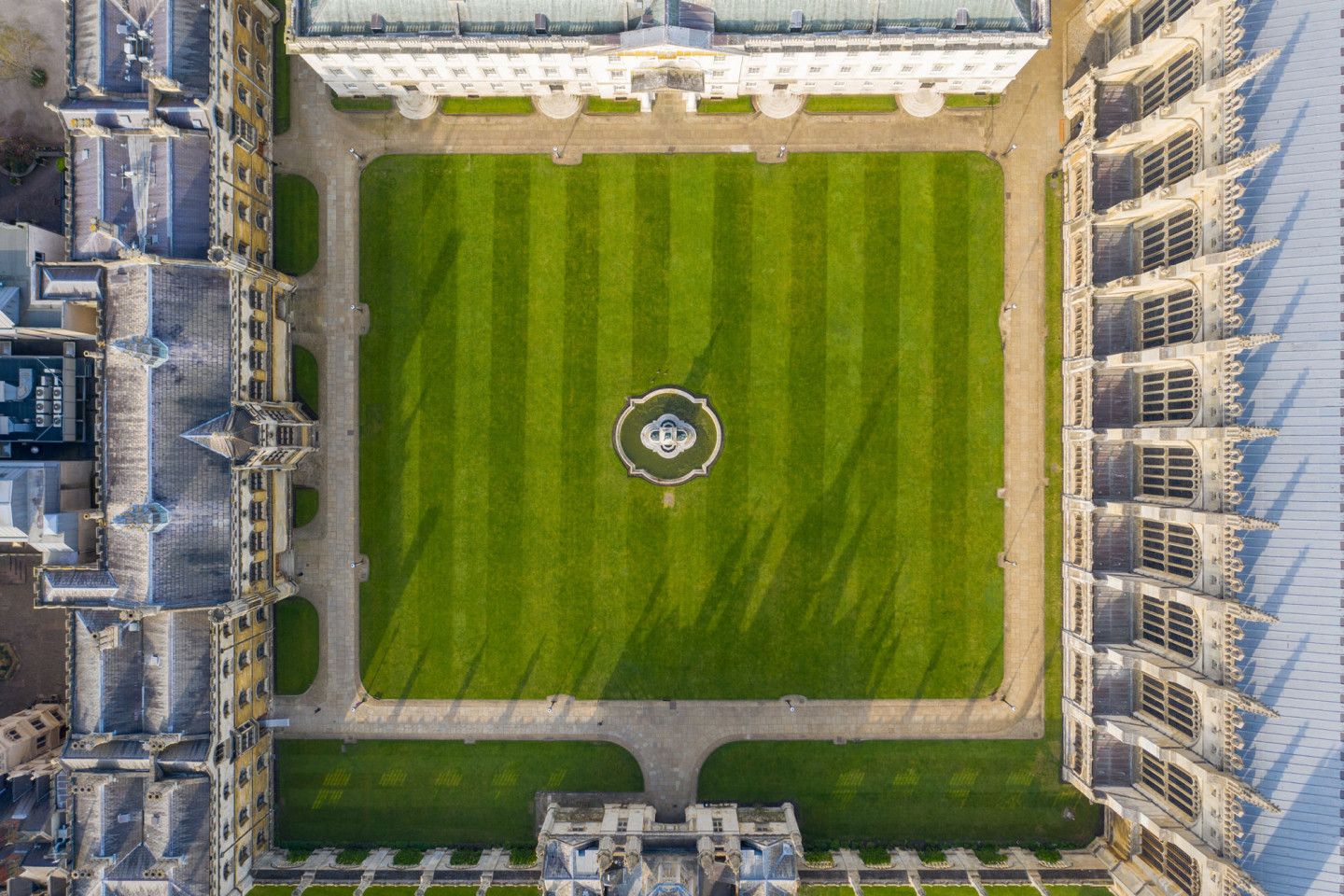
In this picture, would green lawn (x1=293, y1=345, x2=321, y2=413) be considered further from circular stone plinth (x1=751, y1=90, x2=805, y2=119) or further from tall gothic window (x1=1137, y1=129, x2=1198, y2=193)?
tall gothic window (x1=1137, y1=129, x2=1198, y2=193)

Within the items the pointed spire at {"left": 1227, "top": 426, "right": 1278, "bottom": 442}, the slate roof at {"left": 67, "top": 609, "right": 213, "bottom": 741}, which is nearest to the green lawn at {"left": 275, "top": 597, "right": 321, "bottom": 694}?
the slate roof at {"left": 67, "top": 609, "right": 213, "bottom": 741}

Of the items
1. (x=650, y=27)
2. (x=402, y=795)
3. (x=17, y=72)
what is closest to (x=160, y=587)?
(x=402, y=795)

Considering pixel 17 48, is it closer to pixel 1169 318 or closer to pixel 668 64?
pixel 668 64

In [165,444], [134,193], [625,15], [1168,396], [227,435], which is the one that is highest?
[625,15]

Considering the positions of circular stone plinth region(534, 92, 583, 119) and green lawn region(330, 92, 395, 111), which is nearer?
circular stone plinth region(534, 92, 583, 119)

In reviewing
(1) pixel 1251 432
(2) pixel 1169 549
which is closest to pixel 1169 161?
(1) pixel 1251 432

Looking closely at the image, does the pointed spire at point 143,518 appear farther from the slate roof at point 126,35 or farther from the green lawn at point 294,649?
the slate roof at point 126,35
